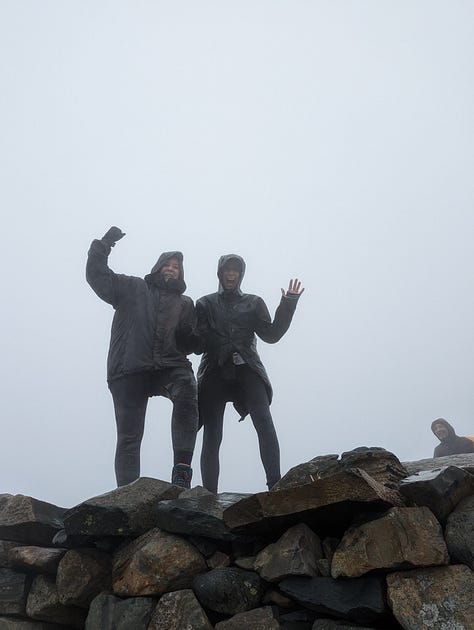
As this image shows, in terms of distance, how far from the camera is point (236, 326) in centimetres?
645

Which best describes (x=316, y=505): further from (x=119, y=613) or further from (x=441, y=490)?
(x=119, y=613)

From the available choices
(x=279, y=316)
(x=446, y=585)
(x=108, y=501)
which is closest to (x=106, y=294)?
(x=279, y=316)

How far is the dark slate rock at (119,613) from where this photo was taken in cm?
353

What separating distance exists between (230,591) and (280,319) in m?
3.53

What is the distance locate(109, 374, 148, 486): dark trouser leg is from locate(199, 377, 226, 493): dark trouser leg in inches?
28.6

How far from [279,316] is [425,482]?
341cm

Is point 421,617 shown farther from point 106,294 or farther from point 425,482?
point 106,294

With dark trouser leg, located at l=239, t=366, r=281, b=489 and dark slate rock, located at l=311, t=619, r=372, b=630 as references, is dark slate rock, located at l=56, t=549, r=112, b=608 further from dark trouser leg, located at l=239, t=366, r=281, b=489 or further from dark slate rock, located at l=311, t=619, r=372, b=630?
dark trouser leg, located at l=239, t=366, r=281, b=489

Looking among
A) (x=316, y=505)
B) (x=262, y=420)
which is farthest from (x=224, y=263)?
(x=316, y=505)

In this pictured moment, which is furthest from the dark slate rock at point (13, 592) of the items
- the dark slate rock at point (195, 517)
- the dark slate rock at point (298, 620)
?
the dark slate rock at point (298, 620)

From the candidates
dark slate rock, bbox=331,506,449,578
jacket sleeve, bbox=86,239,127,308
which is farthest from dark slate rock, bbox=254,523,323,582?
jacket sleeve, bbox=86,239,127,308

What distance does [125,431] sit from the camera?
5.32 m

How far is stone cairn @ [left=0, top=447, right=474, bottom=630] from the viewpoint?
3045mm

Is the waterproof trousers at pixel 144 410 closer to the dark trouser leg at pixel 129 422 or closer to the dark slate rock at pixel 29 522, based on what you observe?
the dark trouser leg at pixel 129 422
